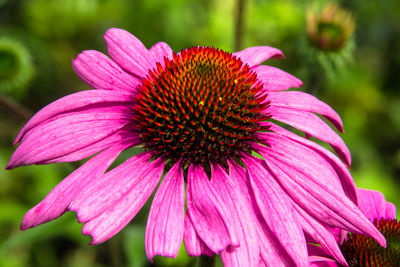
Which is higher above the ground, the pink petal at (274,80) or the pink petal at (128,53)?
the pink petal at (128,53)

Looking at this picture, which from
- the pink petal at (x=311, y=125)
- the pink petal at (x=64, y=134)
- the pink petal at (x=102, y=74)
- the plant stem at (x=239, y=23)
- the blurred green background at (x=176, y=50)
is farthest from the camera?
the blurred green background at (x=176, y=50)

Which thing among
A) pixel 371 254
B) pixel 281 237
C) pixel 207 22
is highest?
pixel 281 237

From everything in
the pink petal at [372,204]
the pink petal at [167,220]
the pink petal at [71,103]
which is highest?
the pink petal at [71,103]

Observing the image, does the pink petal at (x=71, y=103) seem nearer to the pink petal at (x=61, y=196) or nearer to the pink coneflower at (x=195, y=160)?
the pink coneflower at (x=195, y=160)

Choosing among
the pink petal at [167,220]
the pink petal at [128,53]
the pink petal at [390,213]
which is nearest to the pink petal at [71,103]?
the pink petal at [128,53]

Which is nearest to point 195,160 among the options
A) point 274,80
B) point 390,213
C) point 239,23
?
point 274,80

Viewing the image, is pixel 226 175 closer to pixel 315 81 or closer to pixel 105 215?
pixel 105 215

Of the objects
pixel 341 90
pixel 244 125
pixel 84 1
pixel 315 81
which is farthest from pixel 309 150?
pixel 84 1
